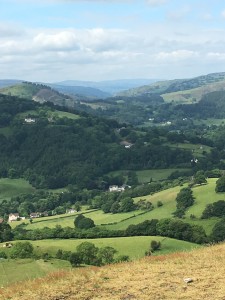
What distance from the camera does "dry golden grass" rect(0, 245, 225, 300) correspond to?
583 inches

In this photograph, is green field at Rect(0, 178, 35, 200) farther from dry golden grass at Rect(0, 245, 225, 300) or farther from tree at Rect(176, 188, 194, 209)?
dry golden grass at Rect(0, 245, 225, 300)

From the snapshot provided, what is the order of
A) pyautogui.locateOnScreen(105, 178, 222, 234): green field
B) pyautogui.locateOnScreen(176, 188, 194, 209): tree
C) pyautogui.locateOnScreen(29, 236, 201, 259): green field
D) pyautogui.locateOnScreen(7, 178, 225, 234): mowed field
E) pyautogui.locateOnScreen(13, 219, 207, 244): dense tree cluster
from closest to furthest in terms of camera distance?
pyautogui.locateOnScreen(29, 236, 201, 259): green field, pyautogui.locateOnScreen(13, 219, 207, 244): dense tree cluster, pyautogui.locateOnScreen(105, 178, 222, 234): green field, pyautogui.locateOnScreen(7, 178, 225, 234): mowed field, pyautogui.locateOnScreen(176, 188, 194, 209): tree

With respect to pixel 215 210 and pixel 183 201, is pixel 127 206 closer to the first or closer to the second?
pixel 183 201

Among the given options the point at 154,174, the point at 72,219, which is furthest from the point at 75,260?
the point at 154,174

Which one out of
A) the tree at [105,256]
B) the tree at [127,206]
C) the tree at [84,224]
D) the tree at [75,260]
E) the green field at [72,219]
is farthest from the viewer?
the tree at [127,206]

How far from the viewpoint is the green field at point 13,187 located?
6176 inches

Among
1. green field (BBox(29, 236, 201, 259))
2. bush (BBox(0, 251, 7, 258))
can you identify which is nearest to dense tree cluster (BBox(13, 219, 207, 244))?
green field (BBox(29, 236, 201, 259))

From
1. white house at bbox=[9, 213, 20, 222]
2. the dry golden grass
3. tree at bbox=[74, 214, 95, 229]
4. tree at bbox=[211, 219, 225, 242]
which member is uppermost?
the dry golden grass

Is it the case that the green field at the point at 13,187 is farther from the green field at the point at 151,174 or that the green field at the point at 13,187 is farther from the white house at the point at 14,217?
the green field at the point at 151,174

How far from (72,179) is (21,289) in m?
159

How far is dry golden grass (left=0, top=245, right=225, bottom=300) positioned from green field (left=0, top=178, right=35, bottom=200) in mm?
140259

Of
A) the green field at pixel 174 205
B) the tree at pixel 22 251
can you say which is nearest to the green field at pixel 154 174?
the green field at pixel 174 205

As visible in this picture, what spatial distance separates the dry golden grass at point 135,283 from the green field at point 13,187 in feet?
460

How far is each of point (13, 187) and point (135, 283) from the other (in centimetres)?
15257
